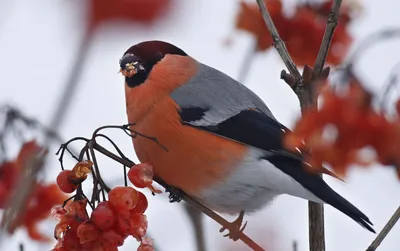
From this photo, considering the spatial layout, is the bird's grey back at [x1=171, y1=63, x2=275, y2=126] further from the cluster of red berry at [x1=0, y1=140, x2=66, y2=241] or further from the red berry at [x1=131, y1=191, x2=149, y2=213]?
the red berry at [x1=131, y1=191, x2=149, y2=213]

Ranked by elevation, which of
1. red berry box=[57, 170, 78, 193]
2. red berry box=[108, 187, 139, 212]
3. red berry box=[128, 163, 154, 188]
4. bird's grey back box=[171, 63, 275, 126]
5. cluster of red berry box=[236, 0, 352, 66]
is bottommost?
red berry box=[108, 187, 139, 212]

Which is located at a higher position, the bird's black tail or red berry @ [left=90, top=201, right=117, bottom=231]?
the bird's black tail

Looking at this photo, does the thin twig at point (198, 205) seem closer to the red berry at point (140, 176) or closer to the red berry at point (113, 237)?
the red berry at point (140, 176)

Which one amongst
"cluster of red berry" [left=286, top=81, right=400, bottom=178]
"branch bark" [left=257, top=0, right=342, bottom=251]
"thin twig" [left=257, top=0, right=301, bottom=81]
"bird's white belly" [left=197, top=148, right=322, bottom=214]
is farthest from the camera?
"bird's white belly" [left=197, top=148, right=322, bottom=214]

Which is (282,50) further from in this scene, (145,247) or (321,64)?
(145,247)

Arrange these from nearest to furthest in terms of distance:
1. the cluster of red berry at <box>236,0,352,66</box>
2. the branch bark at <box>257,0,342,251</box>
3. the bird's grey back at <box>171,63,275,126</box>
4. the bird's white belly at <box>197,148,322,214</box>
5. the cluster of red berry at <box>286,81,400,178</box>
A: the cluster of red berry at <box>286,81,400,178</box> < the branch bark at <box>257,0,342,251</box> < the bird's white belly at <box>197,148,322,214</box> < the bird's grey back at <box>171,63,275,126</box> < the cluster of red berry at <box>236,0,352,66</box>

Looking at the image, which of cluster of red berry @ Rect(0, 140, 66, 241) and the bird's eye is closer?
cluster of red berry @ Rect(0, 140, 66, 241)

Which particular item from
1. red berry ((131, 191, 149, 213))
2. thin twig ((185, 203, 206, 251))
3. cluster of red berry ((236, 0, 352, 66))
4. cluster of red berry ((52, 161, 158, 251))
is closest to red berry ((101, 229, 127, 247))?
cluster of red berry ((52, 161, 158, 251))

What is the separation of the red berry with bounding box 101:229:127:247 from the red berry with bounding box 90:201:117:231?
0.04 ft

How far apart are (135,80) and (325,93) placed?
138 cm

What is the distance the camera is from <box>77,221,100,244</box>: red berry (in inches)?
53.0

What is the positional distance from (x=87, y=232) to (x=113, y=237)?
6 cm

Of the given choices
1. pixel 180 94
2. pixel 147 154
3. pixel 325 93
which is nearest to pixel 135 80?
pixel 180 94

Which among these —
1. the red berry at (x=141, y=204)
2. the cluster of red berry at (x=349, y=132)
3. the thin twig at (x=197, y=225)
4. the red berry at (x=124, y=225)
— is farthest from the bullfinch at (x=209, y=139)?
the cluster of red berry at (x=349, y=132)
